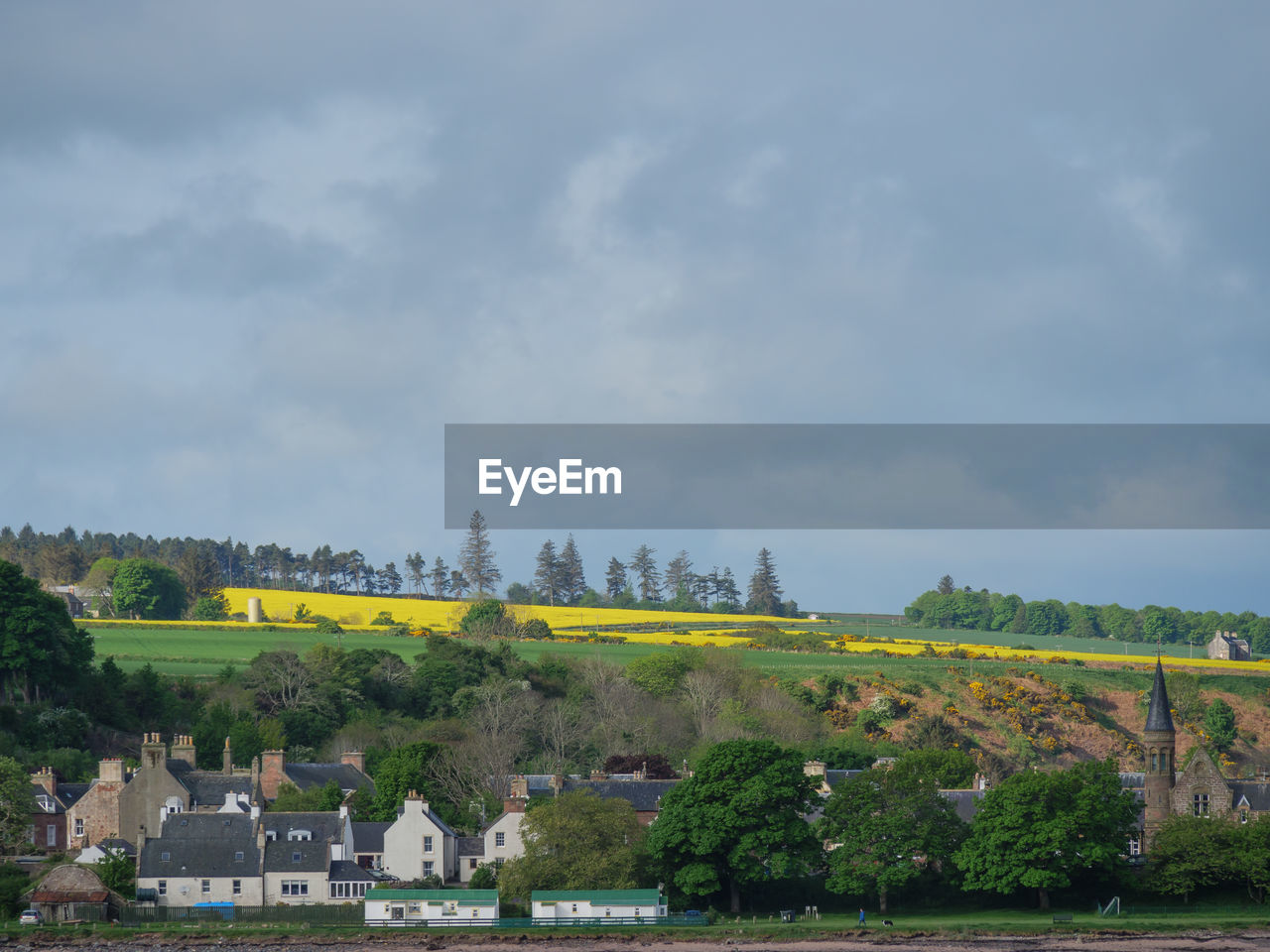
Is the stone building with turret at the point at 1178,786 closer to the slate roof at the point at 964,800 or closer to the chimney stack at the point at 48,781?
the slate roof at the point at 964,800

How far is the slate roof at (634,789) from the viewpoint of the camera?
7694cm

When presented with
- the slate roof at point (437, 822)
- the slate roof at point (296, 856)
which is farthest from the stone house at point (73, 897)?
the slate roof at point (437, 822)

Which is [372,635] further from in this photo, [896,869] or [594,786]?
[896,869]

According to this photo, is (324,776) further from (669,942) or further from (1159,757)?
(1159,757)

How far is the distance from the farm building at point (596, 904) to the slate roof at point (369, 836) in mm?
8747

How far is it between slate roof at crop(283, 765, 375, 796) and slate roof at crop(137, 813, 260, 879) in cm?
1039

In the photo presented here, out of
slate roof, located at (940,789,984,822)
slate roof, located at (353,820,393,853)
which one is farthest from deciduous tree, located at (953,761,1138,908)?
slate roof, located at (353,820,393,853)

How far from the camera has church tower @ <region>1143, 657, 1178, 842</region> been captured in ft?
249

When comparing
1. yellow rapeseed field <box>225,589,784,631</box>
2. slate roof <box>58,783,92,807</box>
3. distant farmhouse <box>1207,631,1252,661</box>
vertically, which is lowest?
slate roof <box>58,783,92,807</box>

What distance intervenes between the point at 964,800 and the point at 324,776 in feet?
97.6

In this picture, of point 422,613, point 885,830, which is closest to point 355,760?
point 885,830

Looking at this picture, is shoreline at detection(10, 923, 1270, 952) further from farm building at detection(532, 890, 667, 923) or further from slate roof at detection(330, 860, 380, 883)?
slate roof at detection(330, 860, 380, 883)

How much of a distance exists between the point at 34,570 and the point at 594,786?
374 feet

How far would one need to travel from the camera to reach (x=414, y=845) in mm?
70625
